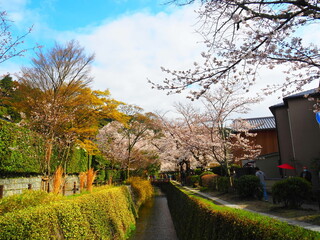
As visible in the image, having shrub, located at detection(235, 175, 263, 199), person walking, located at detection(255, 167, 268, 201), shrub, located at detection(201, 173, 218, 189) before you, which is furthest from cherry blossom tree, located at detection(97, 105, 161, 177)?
shrub, located at detection(235, 175, 263, 199)

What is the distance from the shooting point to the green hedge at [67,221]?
360 cm

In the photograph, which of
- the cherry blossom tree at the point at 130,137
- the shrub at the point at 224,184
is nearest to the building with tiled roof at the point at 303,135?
the shrub at the point at 224,184

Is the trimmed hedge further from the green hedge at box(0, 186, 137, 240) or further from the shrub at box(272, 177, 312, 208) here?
the shrub at box(272, 177, 312, 208)

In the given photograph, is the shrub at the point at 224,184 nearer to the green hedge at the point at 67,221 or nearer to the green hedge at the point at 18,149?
the green hedge at the point at 67,221

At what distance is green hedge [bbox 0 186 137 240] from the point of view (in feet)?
11.8

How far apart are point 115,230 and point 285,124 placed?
13.0 meters

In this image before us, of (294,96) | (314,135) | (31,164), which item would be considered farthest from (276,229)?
(294,96)

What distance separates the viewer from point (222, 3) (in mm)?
4402

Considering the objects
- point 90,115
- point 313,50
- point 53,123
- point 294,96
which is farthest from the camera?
point 90,115

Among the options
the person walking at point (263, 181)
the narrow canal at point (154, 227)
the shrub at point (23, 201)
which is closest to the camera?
the shrub at point (23, 201)

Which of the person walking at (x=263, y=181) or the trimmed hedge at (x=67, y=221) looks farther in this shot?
the person walking at (x=263, y=181)

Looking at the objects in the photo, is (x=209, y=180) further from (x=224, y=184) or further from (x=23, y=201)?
(x=23, y=201)

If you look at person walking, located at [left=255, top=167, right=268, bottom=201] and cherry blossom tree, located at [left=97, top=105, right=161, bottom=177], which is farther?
cherry blossom tree, located at [left=97, top=105, right=161, bottom=177]

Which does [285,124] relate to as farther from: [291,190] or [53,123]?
[53,123]
